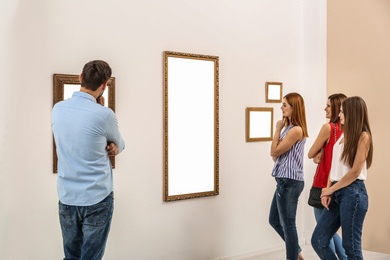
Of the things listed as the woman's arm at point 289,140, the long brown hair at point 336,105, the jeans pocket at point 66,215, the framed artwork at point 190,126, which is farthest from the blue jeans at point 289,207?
the jeans pocket at point 66,215

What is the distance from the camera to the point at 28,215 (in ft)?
11.2

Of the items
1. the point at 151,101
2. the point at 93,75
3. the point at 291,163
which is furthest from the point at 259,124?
the point at 93,75

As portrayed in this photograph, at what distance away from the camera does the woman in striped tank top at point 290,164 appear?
390 cm

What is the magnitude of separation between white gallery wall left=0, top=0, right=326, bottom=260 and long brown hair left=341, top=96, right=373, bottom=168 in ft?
4.86

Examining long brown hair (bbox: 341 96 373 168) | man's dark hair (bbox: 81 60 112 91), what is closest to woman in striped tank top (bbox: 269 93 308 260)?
long brown hair (bbox: 341 96 373 168)

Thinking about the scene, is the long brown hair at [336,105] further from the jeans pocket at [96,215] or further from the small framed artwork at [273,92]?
the jeans pocket at [96,215]

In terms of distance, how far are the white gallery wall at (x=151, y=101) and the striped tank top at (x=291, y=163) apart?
0.70 m

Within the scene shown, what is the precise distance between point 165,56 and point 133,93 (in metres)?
0.41

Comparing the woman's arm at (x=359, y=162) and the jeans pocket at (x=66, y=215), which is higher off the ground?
the woman's arm at (x=359, y=162)

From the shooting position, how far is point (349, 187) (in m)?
3.21

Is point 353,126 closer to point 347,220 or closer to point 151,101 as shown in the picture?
point 347,220

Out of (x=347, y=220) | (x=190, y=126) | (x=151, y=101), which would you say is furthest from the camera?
(x=190, y=126)

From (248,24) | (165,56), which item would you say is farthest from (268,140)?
(165,56)

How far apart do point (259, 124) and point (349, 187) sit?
171cm
